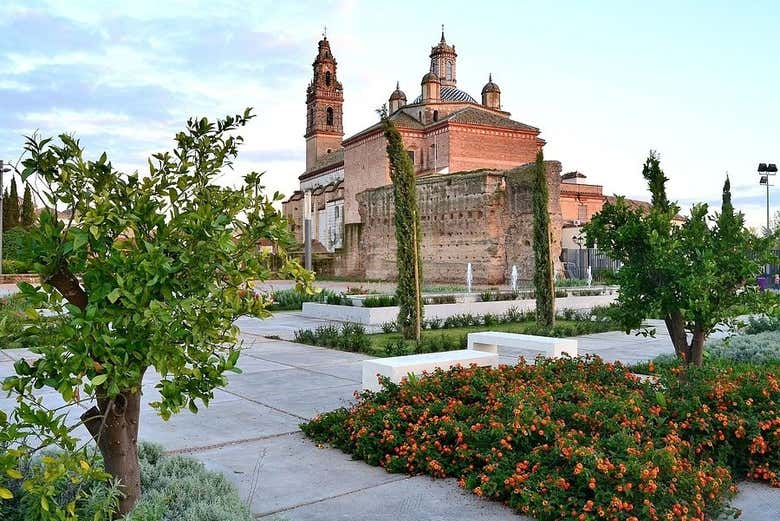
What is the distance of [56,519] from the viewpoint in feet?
7.86

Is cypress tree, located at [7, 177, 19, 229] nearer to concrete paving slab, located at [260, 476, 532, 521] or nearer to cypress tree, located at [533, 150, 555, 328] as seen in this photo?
cypress tree, located at [533, 150, 555, 328]

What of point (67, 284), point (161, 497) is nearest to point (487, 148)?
point (161, 497)

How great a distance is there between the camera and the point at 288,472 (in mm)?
4328

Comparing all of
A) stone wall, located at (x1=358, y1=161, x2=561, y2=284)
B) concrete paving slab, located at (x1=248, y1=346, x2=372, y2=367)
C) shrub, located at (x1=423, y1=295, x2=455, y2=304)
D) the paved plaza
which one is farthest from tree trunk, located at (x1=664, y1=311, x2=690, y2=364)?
stone wall, located at (x1=358, y1=161, x2=561, y2=284)

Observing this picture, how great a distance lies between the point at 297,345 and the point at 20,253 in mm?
8967

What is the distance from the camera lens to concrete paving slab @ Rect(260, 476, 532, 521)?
3545mm

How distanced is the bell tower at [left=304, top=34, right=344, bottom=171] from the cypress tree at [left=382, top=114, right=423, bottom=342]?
201 ft

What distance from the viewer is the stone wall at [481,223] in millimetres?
30172

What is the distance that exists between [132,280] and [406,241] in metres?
9.78

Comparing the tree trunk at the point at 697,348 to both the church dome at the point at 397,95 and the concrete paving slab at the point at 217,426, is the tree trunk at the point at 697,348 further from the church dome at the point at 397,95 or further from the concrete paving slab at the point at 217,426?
the church dome at the point at 397,95

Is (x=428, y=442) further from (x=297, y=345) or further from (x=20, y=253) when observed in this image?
(x=297, y=345)

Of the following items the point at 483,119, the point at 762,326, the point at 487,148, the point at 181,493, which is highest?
the point at 483,119

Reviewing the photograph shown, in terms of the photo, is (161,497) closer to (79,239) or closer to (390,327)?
(79,239)

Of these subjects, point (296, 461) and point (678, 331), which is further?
point (678, 331)
